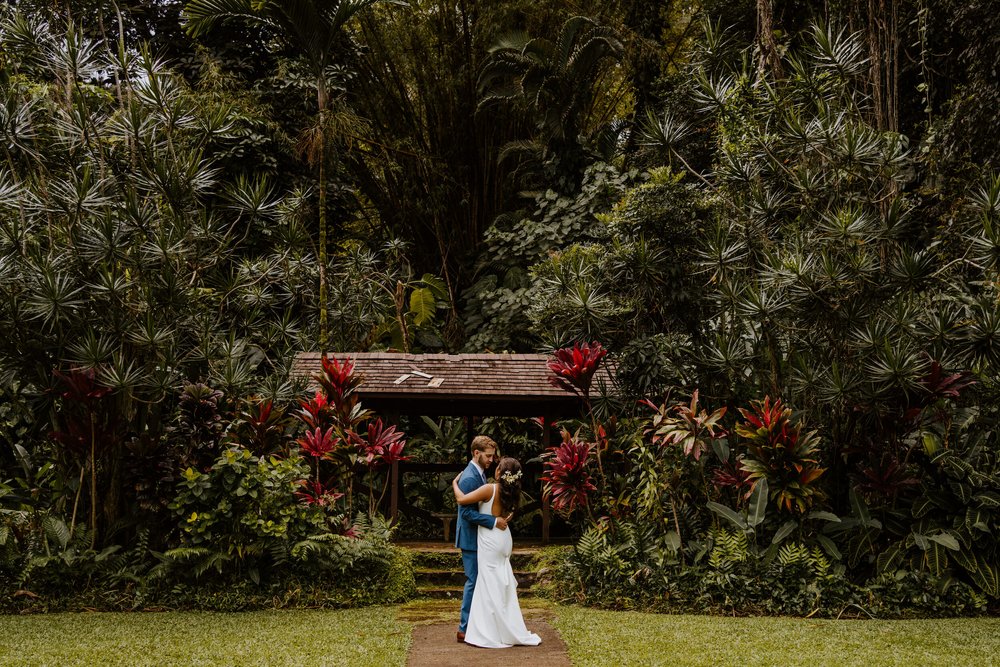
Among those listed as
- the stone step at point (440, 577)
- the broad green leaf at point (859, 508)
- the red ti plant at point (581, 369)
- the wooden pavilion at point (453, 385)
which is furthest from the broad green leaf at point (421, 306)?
the broad green leaf at point (859, 508)

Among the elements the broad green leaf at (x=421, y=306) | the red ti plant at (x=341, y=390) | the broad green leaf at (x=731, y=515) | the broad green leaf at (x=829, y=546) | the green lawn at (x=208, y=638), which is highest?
the broad green leaf at (x=421, y=306)

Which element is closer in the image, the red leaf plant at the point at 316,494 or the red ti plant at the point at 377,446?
the red leaf plant at the point at 316,494

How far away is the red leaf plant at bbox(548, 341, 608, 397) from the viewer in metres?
9.52

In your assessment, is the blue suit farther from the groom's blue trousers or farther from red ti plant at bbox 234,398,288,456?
red ti plant at bbox 234,398,288,456

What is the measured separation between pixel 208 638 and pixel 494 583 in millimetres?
2416

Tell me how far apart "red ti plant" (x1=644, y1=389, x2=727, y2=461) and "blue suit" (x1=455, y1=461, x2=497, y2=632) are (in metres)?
2.65

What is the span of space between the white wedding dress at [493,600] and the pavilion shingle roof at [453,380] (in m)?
3.84

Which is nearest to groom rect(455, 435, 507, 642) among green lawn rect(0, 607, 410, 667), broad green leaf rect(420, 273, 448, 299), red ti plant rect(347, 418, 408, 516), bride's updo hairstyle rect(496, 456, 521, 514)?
bride's updo hairstyle rect(496, 456, 521, 514)

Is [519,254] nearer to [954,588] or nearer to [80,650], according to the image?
[954,588]

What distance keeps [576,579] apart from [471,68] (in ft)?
39.2

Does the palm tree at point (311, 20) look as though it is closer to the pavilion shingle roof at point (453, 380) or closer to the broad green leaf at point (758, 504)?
the pavilion shingle roof at point (453, 380)

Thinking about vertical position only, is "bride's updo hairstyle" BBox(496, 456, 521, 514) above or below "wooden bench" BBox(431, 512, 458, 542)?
above

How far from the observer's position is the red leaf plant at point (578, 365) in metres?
9.52

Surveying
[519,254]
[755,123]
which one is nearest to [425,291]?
[519,254]
